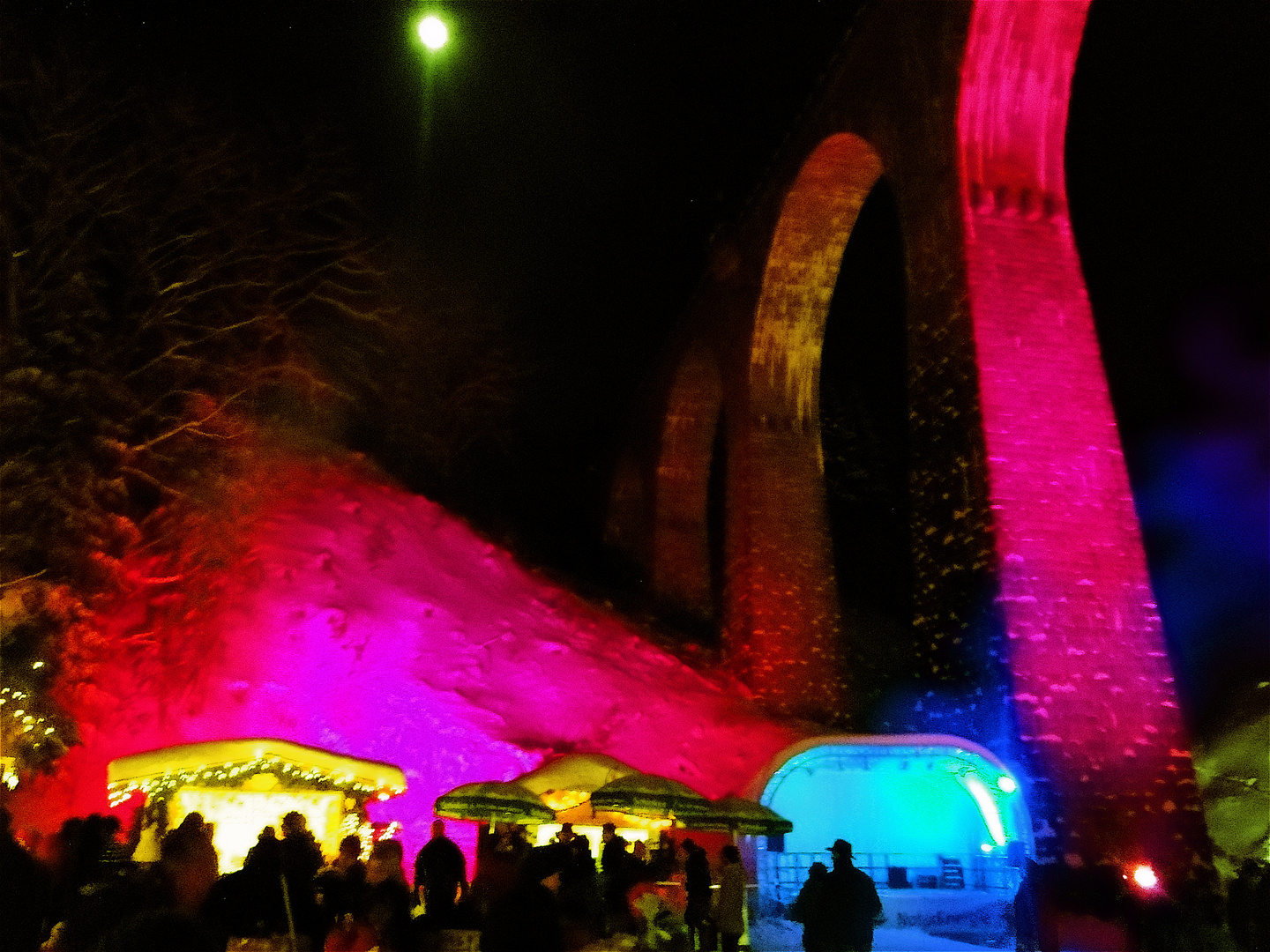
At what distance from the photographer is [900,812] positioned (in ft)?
33.8

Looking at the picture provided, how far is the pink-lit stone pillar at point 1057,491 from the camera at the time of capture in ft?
25.9

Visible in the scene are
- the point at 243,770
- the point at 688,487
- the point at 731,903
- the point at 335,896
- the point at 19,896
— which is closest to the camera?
the point at 19,896

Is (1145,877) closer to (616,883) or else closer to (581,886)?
(616,883)

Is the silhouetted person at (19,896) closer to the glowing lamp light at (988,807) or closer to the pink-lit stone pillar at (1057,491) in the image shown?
the pink-lit stone pillar at (1057,491)

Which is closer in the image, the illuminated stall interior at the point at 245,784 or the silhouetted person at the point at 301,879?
the silhouetted person at the point at 301,879

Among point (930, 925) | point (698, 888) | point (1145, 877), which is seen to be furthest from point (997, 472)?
point (698, 888)

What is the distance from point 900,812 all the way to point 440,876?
6.32 metres

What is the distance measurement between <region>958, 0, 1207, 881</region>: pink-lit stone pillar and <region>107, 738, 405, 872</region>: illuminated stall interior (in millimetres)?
5386

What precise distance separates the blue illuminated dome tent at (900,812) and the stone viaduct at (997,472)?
16.5 inches

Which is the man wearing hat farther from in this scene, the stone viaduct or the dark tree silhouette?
the dark tree silhouette

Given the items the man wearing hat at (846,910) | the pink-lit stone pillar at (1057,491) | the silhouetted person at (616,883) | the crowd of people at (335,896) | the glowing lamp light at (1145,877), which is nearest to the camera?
the crowd of people at (335,896)

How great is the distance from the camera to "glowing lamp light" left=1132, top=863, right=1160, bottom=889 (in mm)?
7535

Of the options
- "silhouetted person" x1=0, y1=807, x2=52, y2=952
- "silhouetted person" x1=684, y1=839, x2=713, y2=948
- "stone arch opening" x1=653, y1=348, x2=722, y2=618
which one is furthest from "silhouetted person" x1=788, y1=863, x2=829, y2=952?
"stone arch opening" x1=653, y1=348, x2=722, y2=618

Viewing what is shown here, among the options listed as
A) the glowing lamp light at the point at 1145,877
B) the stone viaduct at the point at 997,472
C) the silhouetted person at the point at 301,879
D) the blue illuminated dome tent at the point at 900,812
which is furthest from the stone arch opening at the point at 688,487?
the silhouetted person at the point at 301,879
